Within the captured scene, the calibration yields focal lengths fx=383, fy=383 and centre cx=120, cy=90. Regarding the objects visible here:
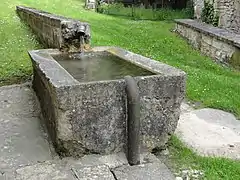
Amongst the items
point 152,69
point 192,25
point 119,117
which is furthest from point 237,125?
point 192,25

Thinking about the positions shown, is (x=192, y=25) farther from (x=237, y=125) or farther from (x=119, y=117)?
(x=119, y=117)

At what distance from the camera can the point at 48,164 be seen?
3430mm

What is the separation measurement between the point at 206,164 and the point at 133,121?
2.59ft

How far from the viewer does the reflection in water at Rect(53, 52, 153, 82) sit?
408cm

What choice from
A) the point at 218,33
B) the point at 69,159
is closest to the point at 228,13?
the point at 218,33

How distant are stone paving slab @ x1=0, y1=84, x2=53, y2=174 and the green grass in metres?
1.19

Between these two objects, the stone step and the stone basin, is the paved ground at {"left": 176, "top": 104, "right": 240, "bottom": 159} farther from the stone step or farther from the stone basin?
the stone step

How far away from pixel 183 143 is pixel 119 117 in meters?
0.86

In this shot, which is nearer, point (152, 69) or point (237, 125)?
point (152, 69)

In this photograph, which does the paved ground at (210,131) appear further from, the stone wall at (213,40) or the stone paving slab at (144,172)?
the stone wall at (213,40)

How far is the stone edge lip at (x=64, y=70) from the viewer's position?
347cm

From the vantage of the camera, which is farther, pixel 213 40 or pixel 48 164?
pixel 213 40

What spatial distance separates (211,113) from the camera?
4820mm

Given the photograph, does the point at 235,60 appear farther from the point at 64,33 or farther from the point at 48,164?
the point at 48,164
